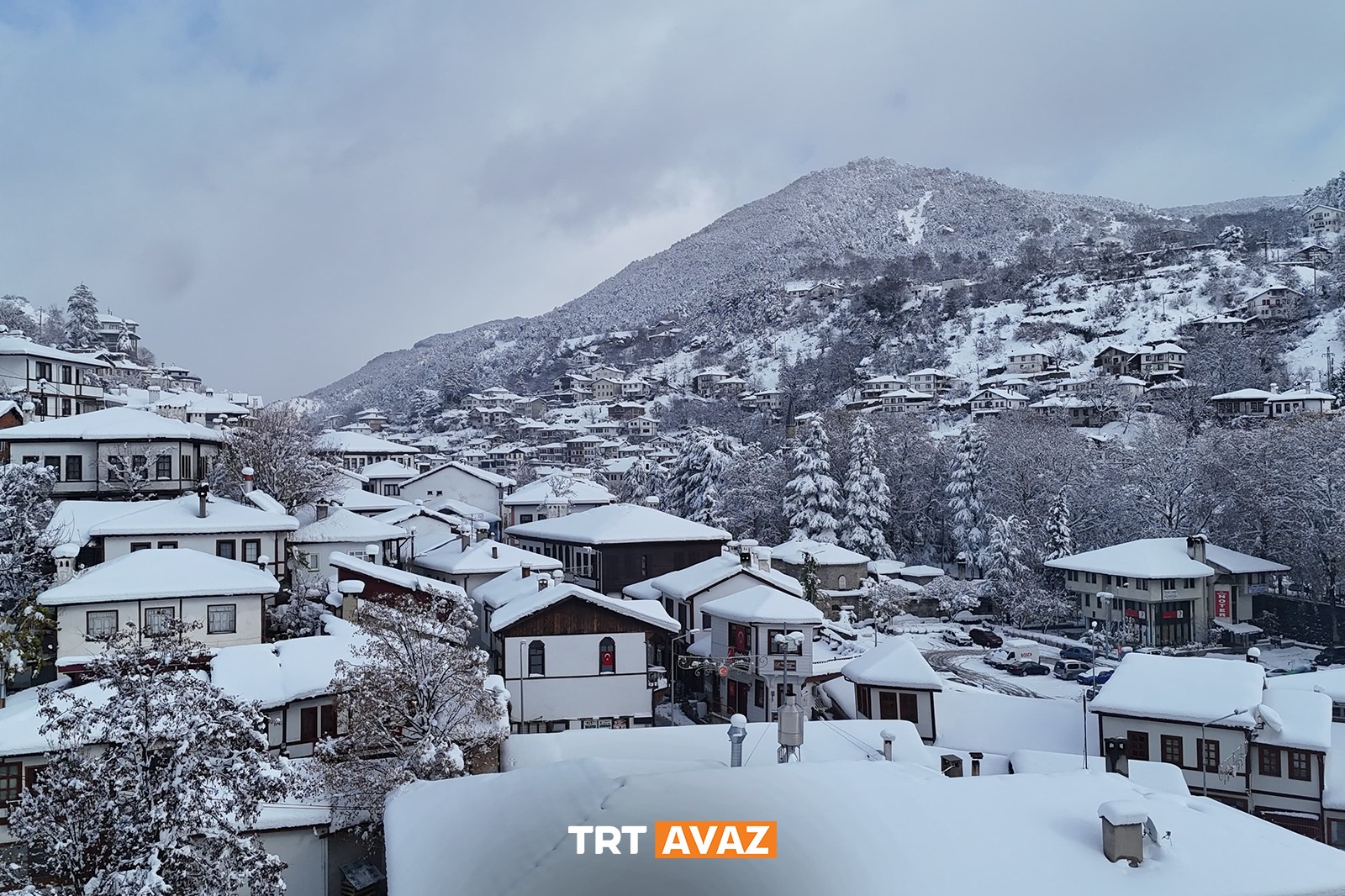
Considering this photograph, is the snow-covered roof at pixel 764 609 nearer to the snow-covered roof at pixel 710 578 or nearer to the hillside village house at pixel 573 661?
the snow-covered roof at pixel 710 578

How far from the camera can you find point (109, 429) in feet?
112

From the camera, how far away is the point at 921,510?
6550 centimetres

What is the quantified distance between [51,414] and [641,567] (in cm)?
3186

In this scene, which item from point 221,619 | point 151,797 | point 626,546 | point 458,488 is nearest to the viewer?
point 151,797

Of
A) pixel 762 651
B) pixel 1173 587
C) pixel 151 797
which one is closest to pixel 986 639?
pixel 1173 587

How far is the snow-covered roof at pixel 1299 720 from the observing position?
2355 centimetres

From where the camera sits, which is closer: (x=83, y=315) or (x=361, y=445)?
(x=361, y=445)

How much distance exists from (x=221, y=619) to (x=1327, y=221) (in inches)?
6149

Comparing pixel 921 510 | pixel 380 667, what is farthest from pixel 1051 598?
pixel 380 667

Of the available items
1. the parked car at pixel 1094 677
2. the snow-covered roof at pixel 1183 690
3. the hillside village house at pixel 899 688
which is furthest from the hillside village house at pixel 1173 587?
the hillside village house at pixel 899 688

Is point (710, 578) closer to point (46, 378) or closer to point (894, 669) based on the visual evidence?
point (894, 669)

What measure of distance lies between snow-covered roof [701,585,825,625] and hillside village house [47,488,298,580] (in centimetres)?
1408

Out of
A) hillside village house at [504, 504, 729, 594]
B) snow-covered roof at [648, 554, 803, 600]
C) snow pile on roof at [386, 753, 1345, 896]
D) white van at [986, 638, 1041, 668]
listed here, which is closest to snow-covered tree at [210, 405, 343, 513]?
hillside village house at [504, 504, 729, 594]

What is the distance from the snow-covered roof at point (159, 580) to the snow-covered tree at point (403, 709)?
876 cm
